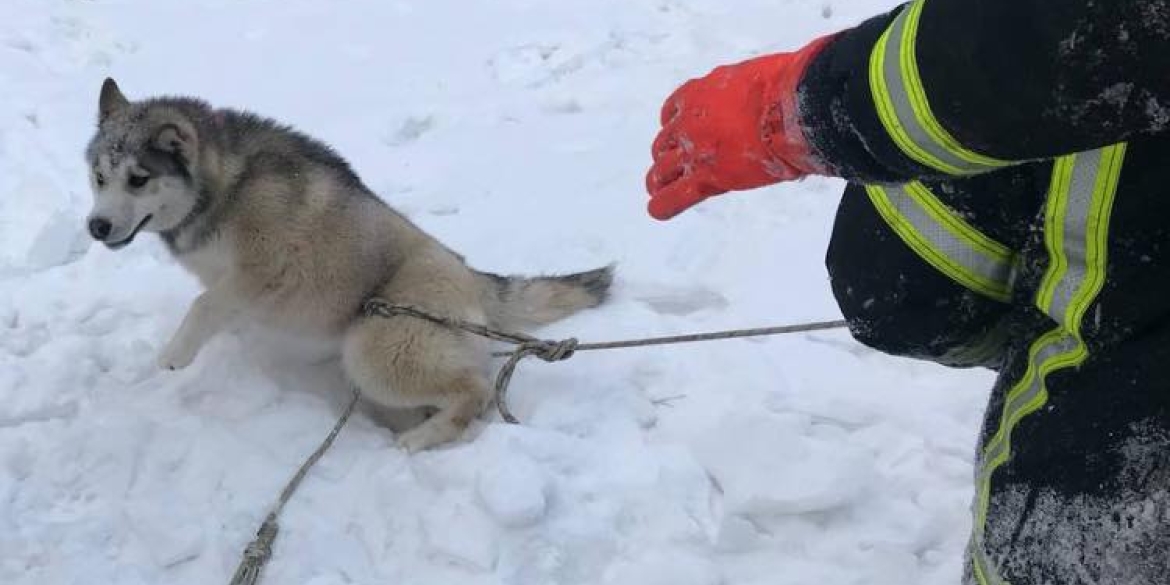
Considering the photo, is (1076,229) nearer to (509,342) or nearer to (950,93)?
(950,93)

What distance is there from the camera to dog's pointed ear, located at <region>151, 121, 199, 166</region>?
3.87 metres

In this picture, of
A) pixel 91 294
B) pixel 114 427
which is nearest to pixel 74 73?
pixel 91 294

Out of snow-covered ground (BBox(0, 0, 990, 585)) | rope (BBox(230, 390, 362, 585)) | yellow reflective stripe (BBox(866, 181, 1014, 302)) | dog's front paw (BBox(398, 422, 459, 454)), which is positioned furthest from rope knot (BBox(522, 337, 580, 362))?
yellow reflective stripe (BBox(866, 181, 1014, 302))

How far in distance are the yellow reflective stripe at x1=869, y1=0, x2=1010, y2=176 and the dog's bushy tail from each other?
118 inches

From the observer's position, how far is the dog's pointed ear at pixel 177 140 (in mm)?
3871

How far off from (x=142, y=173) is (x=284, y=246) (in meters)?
0.59

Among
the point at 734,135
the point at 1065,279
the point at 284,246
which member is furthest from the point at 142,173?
the point at 1065,279

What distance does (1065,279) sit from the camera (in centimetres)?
153

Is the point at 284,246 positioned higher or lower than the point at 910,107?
lower

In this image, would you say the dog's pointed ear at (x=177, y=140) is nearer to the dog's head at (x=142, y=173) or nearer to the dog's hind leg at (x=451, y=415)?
the dog's head at (x=142, y=173)

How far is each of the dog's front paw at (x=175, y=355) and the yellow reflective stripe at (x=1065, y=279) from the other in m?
3.03

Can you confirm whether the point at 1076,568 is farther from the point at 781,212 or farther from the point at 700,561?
the point at 781,212

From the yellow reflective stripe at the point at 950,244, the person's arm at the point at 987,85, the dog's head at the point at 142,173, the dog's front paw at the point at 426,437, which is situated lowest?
the dog's front paw at the point at 426,437

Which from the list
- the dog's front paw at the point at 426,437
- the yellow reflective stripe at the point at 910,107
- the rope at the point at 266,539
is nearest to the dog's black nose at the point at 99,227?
the rope at the point at 266,539
